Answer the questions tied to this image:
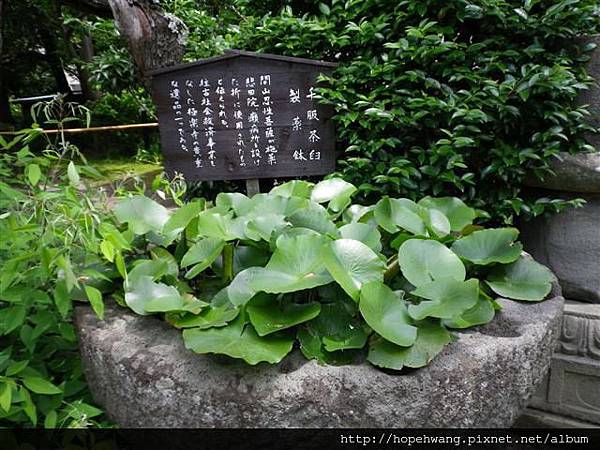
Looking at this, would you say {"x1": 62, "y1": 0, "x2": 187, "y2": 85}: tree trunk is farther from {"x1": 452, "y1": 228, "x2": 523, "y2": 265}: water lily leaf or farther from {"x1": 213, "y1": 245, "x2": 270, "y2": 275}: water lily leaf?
{"x1": 452, "y1": 228, "x2": 523, "y2": 265}: water lily leaf

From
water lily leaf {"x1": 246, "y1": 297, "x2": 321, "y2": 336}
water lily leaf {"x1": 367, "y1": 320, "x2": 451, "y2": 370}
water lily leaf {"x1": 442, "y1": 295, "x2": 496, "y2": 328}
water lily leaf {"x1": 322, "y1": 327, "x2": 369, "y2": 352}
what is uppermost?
water lily leaf {"x1": 246, "y1": 297, "x2": 321, "y2": 336}

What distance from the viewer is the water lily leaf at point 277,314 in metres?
1.27

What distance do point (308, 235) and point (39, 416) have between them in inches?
41.1

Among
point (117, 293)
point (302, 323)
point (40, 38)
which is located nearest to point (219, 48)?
point (117, 293)

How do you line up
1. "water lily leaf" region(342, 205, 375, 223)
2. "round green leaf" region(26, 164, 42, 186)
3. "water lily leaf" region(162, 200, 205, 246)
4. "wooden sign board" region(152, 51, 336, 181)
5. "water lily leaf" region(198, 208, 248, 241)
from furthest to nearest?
"wooden sign board" region(152, 51, 336, 181), "water lily leaf" region(342, 205, 375, 223), "water lily leaf" region(162, 200, 205, 246), "water lily leaf" region(198, 208, 248, 241), "round green leaf" region(26, 164, 42, 186)

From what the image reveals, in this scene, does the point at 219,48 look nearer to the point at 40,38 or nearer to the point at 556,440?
the point at 556,440

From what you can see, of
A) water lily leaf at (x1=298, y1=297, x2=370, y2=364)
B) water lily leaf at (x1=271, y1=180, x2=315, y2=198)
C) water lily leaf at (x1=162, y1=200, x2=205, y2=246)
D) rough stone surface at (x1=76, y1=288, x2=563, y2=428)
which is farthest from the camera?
water lily leaf at (x1=271, y1=180, x2=315, y2=198)

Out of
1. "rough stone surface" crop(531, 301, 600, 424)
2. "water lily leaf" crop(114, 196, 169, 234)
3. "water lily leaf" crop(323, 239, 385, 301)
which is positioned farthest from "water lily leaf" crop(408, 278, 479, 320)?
"rough stone surface" crop(531, 301, 600, 424)

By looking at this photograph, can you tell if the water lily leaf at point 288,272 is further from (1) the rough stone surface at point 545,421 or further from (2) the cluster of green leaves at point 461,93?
(1) the rough stone surface at point 545,421

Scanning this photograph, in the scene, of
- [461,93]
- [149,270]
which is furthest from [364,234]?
[461,93]

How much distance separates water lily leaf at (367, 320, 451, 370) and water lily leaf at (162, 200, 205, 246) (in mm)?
846

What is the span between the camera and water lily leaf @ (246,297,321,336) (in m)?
1.27

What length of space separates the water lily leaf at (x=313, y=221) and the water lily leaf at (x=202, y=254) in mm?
293

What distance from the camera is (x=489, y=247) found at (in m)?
1.65
